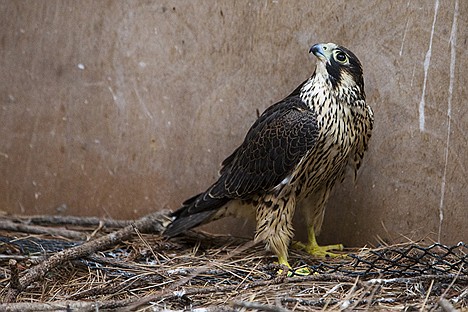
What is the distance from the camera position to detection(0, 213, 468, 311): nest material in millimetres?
3254

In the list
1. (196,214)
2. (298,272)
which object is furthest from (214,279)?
(196,214)

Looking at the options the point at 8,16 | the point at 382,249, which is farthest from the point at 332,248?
the point at 8,16

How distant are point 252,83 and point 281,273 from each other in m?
1.19

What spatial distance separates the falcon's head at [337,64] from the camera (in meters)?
4.08

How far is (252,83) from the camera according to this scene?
4.53m

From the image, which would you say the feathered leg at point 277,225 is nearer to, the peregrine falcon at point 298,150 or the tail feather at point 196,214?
the peregrine falcon at point 298,150

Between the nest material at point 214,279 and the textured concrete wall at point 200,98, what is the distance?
1.09ft

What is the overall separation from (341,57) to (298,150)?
1.76ft

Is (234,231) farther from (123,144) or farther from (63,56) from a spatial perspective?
(63,56)

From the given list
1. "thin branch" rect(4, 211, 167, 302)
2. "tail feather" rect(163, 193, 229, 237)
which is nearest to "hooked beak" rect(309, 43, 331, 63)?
"tail feather" rect(163, 193, 229, 237)

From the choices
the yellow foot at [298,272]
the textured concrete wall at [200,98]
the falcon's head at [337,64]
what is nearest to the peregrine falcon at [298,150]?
the falcon's head at [337,64]

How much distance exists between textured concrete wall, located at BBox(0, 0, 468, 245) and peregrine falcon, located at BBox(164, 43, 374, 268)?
236 millimetres

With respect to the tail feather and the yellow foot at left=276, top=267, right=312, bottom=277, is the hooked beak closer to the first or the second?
the tail feather

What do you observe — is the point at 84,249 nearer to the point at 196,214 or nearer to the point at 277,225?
the point at 196,214
